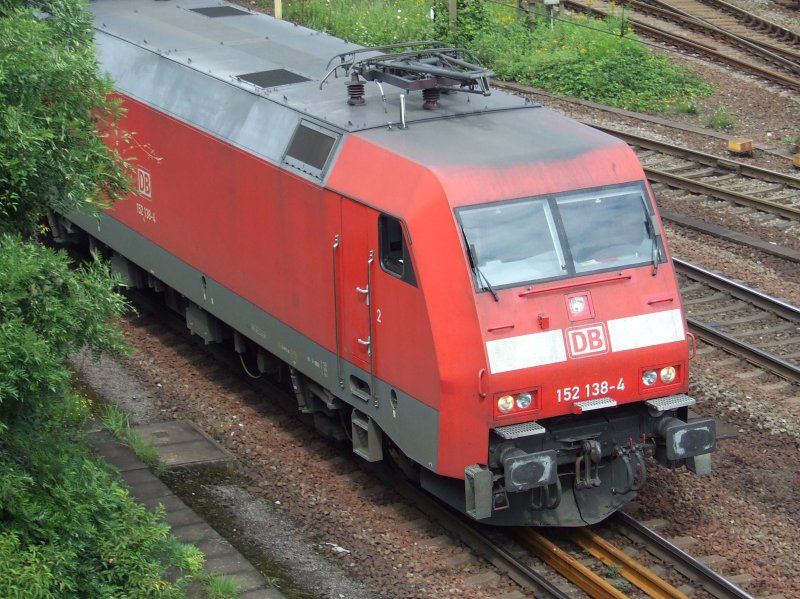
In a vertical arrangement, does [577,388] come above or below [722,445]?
above

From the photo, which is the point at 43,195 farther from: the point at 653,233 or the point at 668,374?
the point at 668,374

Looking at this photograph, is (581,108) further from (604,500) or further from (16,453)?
(16,453)

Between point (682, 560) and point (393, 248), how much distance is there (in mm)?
3158

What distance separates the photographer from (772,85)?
23.3m

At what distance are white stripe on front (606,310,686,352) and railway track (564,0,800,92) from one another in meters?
14.5

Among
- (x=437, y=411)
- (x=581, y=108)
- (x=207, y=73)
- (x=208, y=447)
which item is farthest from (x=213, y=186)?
(x=581, y=108)

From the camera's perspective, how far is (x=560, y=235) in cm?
959

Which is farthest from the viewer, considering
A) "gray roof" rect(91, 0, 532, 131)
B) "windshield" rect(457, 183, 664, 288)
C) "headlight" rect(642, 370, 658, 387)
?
"gray roof" rect(91, 0, 532, 131)

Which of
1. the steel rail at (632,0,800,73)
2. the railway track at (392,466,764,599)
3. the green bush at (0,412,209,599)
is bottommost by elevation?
the railway track at (392,466,764,599)

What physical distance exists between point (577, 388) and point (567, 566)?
1359 mm

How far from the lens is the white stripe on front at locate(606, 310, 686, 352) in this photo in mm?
9531

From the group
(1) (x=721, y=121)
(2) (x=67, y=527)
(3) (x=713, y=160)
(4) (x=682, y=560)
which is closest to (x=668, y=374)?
(4) (x=682, y=560)

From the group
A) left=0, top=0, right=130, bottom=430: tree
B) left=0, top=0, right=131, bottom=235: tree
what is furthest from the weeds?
left=0, top=0, right=130, bottom=430: tree

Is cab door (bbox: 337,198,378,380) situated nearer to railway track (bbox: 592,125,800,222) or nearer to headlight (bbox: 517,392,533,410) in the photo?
headlight (bbox: 517,392,533,410)
